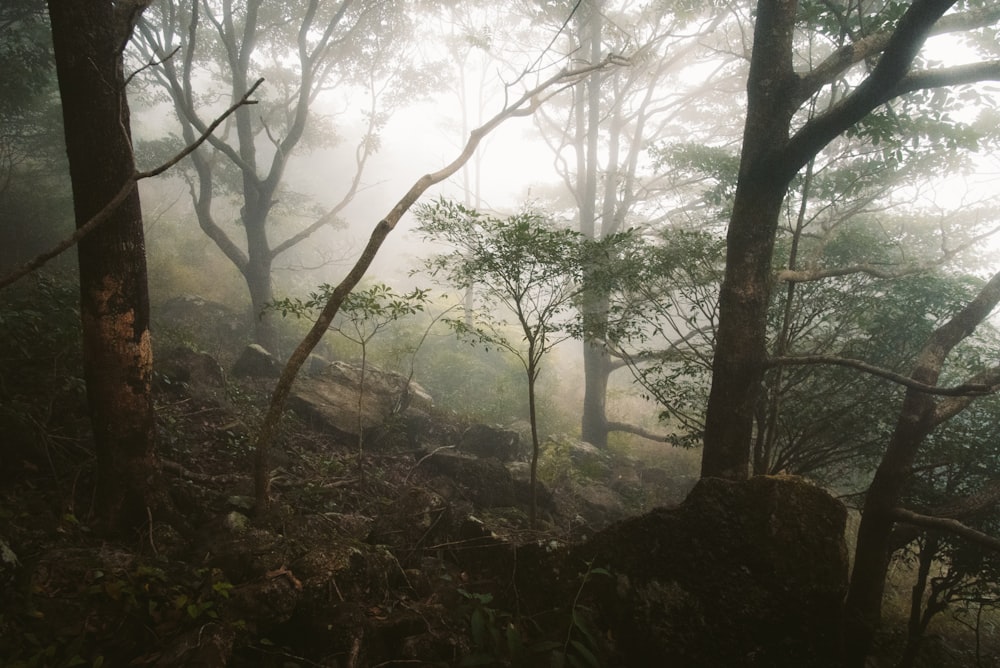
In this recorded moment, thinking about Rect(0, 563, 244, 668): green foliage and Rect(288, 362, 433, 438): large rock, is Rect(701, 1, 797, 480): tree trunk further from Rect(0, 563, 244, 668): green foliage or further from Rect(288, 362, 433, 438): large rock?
Rect(288, 362, 433, 438): large rock

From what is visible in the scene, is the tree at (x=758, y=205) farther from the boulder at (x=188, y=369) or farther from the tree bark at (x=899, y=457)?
the boulder at (x=188, y=369)

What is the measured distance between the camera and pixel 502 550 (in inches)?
150

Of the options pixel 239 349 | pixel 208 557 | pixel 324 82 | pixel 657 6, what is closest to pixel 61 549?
pixel 208 557

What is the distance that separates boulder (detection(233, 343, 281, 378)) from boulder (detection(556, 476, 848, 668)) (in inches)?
324

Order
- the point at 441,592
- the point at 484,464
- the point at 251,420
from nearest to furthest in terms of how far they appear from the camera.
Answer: the point at 441,592 → the point at 251,420 → the point at 484,464

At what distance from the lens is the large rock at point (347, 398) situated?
7.34 metres

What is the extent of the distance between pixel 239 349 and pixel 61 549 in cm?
1100

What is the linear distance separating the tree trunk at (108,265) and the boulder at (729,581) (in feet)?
11.4

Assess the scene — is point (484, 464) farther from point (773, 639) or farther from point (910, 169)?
point (910, 169)

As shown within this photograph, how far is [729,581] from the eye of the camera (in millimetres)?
2910

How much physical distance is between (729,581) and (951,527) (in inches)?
73.5

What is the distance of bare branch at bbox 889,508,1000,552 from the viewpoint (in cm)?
303

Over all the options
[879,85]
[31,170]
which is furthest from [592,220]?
[31,170]

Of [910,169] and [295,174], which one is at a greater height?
[295,174]
